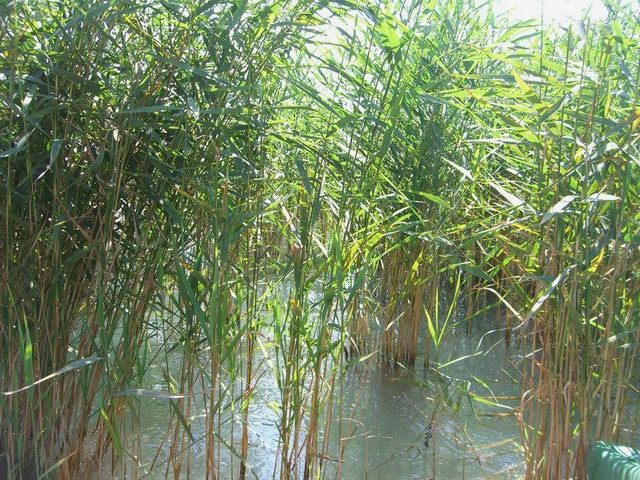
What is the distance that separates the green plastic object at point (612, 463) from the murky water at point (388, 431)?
49 centimetres

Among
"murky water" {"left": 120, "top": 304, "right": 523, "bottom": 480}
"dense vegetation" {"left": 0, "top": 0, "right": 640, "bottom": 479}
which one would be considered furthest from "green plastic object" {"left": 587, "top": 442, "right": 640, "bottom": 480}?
"murky water" {"left": 120, "top": 304, "right": 523, "bottom": 480}

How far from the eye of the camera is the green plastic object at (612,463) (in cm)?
170

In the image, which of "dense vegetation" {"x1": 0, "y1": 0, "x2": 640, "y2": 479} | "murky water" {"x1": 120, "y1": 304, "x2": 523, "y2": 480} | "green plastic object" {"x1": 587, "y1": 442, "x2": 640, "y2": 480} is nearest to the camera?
"green plastic object" {"x1": 587, "y1": 442, "x2": 640, "y2": 480}

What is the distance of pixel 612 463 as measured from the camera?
1.77 metres

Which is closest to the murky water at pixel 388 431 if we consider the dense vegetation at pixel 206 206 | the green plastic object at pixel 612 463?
the dense vegetation at pixel 206 206

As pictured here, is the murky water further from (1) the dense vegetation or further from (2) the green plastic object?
(2) the green plastic object

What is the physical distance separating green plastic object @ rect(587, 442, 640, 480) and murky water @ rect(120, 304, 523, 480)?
489 millimetres

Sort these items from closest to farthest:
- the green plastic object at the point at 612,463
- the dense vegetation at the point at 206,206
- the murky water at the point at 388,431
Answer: the green plastic object at the point at 612,463
the dense vegetation at the point at 206,206
the murky water at the point at 388,431

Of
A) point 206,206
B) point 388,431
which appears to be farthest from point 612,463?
point 388,431

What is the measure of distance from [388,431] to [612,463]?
62.9 inches

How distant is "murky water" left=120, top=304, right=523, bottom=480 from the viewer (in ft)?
9.04

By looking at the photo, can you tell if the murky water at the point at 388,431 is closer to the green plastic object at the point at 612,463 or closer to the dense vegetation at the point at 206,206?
the dense vegetation at the point at 206,206

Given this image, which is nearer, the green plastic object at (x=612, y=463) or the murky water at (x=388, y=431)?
the green plastic object at (x=612, y=463)

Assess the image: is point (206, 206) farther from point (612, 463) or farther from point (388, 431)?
point (388, 431)
